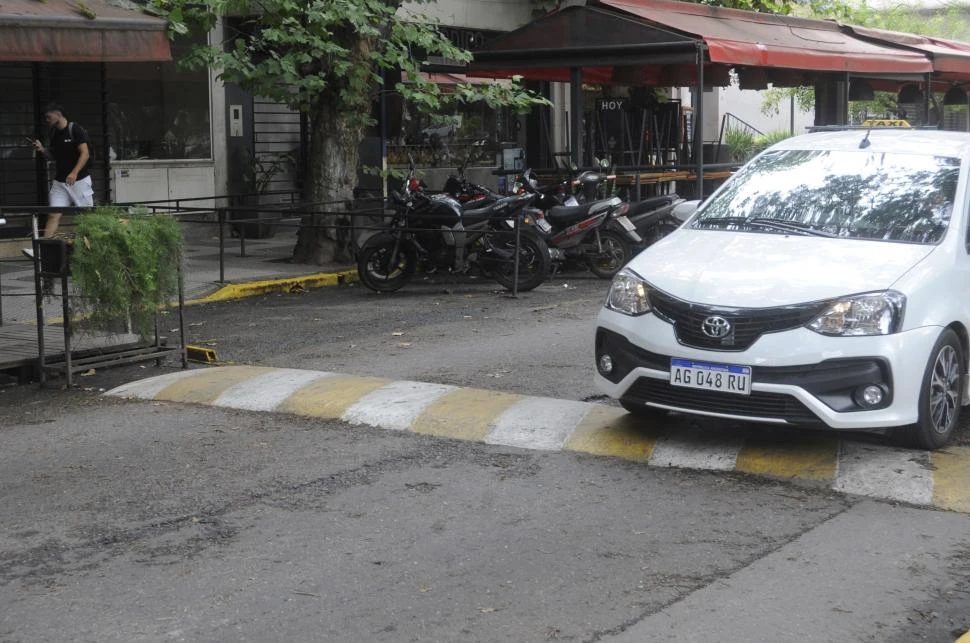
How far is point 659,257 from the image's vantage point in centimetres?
741

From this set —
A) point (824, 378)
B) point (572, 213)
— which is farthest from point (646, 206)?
point (824, 378)

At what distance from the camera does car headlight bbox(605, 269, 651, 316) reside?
278 inches

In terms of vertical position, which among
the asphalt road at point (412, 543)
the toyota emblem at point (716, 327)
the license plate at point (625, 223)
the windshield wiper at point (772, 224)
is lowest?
A: the asphalt road at point (412, 543)

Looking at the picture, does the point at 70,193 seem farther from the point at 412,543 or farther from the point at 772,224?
the point at 412,543

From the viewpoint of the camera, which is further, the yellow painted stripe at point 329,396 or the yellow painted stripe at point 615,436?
the yellow painted stripe at point 329,396

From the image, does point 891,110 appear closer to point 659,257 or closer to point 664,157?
point 664,157

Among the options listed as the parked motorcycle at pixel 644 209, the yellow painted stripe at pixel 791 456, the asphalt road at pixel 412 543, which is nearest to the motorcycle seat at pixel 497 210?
the parked motorcycle at pixel 644 209

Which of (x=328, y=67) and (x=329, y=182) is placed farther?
(x=329, y=182)

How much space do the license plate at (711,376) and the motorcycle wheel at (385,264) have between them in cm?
799

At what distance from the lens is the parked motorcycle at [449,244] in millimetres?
14391

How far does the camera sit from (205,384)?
8984 millimetres

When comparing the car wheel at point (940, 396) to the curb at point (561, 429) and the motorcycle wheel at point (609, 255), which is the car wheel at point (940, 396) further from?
the motorcycle wheel at point (609, 255)

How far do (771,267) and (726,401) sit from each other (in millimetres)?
794

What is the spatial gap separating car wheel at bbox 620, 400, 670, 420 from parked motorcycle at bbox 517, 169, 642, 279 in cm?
737
